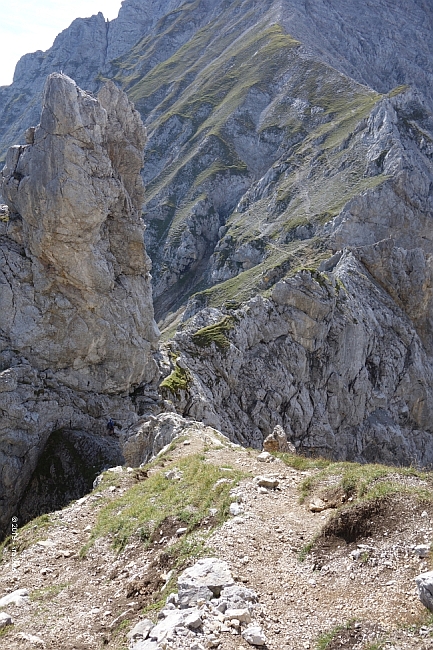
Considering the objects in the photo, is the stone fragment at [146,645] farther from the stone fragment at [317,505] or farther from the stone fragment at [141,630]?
the stone fragment at [317,505]

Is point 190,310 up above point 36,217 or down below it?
below

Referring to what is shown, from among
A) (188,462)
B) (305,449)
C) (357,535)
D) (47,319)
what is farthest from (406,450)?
(357,535)

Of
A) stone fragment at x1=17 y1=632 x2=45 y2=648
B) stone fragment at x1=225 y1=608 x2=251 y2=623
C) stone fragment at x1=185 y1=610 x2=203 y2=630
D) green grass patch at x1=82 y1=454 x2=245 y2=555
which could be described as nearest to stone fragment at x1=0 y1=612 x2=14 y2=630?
stone fragment at x1=17 y1=632 x2=45 y2=648

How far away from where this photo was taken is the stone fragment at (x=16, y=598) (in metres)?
14.5

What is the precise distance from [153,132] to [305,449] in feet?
531

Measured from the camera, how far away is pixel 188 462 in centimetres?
2131

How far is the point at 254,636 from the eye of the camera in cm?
999

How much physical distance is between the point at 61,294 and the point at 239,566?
94.6 feet

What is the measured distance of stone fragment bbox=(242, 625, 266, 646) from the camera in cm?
995

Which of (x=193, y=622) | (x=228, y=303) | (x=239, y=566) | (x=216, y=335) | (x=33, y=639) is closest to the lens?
(x=193, y=622)

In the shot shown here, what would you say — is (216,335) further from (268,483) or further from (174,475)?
(268,483)

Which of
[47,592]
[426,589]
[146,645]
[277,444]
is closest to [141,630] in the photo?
[146,645]

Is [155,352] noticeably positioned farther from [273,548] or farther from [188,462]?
[273,548]

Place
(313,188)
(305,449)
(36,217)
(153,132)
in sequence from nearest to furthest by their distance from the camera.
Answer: (36,217) < (305,449) < (313,188) < (153,132)
